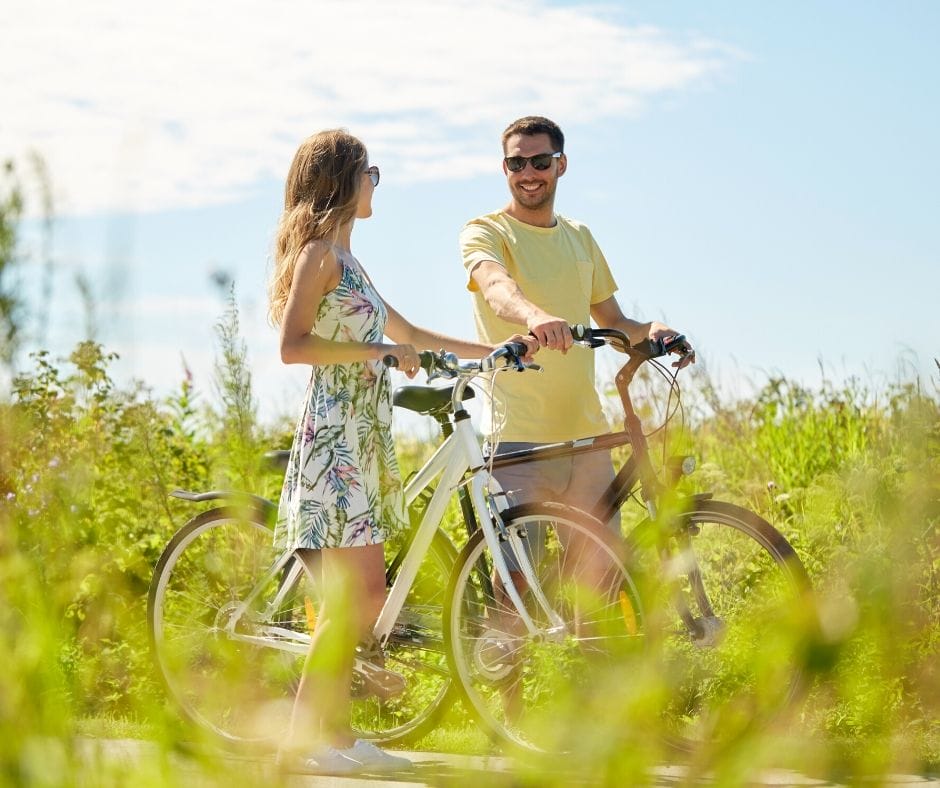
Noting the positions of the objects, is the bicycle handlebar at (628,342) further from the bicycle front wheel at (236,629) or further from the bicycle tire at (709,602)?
the bicycle front wheel at (236,629)

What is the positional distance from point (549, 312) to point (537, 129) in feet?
2.18

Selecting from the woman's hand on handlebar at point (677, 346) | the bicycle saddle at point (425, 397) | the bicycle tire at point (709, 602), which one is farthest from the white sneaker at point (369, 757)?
the woman's hand on handlebar at point (677, 346)

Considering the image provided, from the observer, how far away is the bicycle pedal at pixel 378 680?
13.9ft

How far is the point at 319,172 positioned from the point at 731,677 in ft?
6.82

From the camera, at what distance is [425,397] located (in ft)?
14.2

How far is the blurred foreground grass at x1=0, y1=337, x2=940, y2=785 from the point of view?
157cm

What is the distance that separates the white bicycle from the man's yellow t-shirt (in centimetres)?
28

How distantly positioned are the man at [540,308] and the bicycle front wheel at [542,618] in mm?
283

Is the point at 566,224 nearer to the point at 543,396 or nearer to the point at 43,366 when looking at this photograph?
the point at 543,396

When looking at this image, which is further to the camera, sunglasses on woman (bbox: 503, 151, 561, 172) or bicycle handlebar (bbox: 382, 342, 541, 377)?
sunglasses on woman (bbox: 503, 151, 561, 172)

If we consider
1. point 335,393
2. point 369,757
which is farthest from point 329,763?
point 335,393

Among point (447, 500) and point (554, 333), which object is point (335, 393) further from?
point (554, 333)

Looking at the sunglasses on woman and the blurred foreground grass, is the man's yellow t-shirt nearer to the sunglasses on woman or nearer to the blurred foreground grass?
the sunglasses on woman

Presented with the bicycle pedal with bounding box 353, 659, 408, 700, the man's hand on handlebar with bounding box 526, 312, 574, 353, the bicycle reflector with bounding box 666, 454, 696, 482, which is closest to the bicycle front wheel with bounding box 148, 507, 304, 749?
the bicycle pedal with bounding box 353, 659, 408, 700
